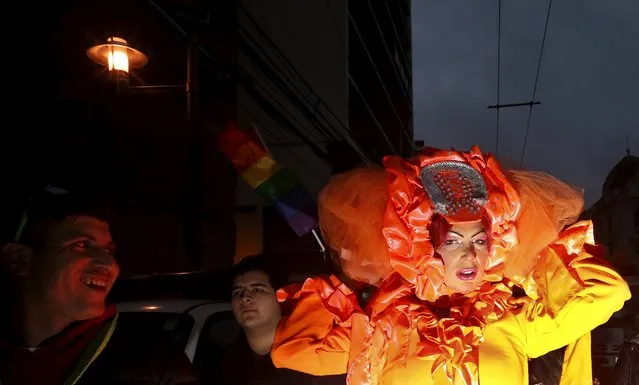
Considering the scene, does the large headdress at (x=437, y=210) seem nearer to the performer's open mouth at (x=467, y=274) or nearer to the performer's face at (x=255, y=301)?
the performer's open mouth at (x=467, y=274)

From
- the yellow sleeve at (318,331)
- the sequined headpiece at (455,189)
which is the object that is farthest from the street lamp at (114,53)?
the sequined headpiece at (455,189)

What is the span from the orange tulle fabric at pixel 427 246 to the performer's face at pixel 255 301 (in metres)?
0.79

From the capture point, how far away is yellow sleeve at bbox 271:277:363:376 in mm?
2461

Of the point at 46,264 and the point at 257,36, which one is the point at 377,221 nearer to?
the point at 46,264

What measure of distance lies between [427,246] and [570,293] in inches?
21.9

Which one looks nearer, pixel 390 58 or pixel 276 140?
pixel 276 140

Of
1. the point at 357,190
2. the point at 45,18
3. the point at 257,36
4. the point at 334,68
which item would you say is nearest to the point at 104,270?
the point at 357,190

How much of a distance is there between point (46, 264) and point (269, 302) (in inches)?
48.4

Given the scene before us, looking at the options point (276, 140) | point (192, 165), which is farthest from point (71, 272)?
point (276, 140)

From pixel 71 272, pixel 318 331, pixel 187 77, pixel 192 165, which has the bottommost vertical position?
pixel 318 331

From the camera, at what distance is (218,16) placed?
31.6 ft

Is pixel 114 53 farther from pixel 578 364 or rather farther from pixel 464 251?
pixel 578 364

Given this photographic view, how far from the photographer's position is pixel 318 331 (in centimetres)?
247

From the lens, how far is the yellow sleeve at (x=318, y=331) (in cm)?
246
